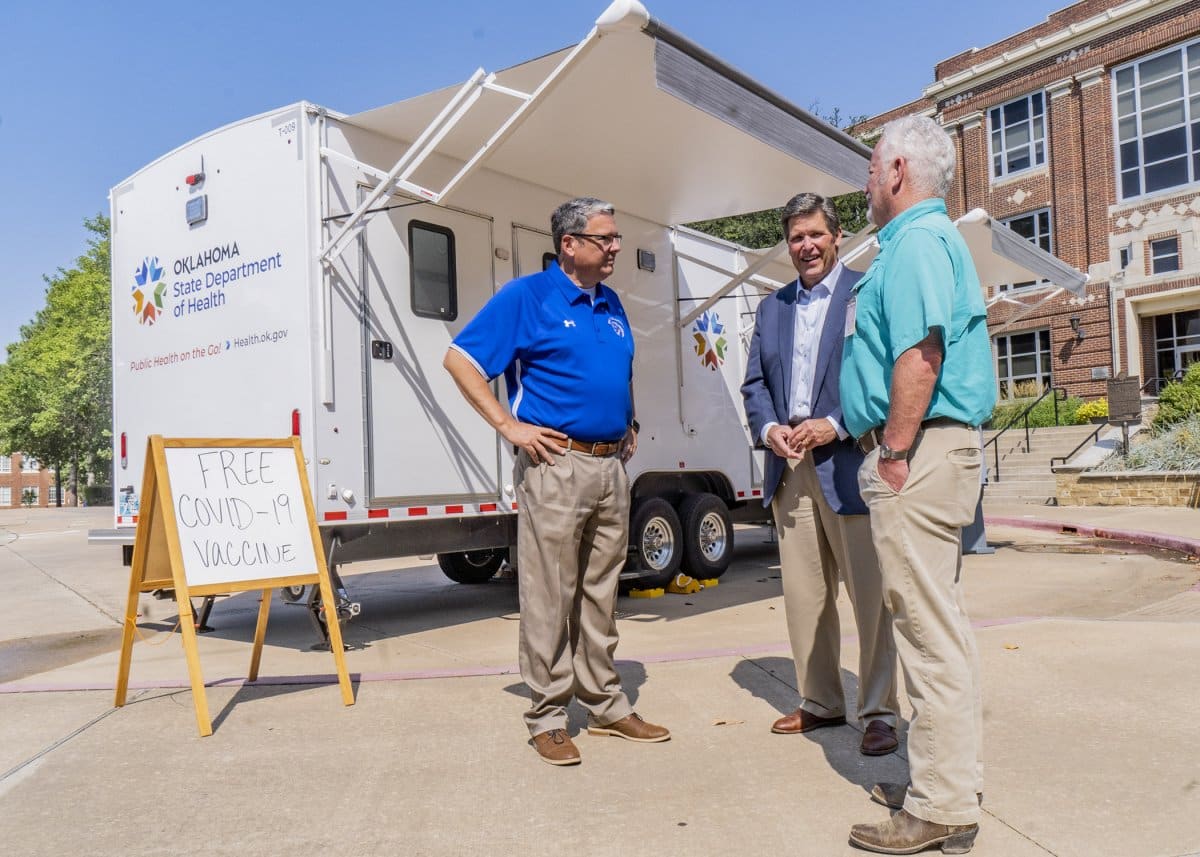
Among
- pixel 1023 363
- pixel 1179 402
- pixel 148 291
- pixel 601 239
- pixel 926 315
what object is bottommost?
pixel 926 315

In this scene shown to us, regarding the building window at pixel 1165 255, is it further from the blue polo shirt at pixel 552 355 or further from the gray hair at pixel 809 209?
the blue polo shirt at pixel 552 355

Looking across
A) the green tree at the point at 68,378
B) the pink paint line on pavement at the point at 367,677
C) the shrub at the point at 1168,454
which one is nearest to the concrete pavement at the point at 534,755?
the pink paint line on pavement at the point at 367,677

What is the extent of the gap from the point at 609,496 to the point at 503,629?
3129 millimetres

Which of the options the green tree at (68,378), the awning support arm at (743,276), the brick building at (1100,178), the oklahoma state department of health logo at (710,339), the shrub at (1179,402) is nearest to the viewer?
the awning support arm at (743,276)

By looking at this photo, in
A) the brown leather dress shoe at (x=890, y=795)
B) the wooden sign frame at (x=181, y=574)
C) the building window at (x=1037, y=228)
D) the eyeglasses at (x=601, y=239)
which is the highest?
the building window at (x=1037, y=228)

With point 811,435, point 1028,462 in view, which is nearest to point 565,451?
point 811,435

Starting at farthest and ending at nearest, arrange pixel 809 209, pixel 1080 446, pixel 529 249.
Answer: pixel 1080 446, pixel 529 249, pixel 809 209

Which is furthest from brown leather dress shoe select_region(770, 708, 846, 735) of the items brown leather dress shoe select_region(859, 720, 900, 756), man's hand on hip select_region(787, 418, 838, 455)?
man's hand on hip select_region(787, 418, 838, 455)

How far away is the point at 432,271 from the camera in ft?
22.1

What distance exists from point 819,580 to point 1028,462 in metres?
17.4

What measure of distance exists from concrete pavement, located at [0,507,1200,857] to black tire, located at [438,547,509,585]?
237 cm

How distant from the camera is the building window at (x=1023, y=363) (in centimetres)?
2616

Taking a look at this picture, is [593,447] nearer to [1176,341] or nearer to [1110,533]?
[1110,533]

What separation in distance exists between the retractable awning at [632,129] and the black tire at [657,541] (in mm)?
2589
